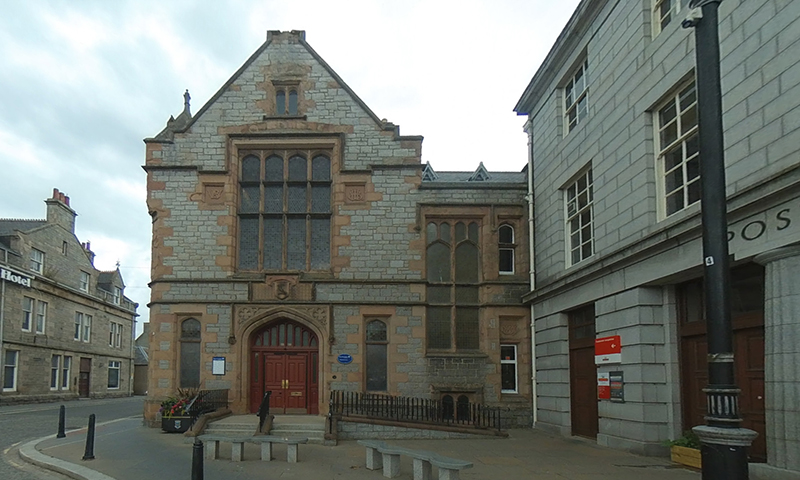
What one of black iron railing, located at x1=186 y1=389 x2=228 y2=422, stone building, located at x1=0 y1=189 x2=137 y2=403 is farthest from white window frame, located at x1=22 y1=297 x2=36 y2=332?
black iron railing, located at x1=186 y1=389 x2=228 y2=422

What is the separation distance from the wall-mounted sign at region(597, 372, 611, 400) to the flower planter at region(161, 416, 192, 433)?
10.1 metres

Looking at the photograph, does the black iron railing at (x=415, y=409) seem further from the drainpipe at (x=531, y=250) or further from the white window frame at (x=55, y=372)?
the white window frame at (x=55, y=372)

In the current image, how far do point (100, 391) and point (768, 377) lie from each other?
147 ft

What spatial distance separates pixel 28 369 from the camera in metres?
35.6

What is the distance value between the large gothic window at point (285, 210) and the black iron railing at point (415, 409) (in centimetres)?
430

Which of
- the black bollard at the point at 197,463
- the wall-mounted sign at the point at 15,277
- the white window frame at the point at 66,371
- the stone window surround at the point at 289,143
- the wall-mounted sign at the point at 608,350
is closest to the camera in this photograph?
the black bollard at the point at 197,463

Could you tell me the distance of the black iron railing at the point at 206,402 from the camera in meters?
17.5

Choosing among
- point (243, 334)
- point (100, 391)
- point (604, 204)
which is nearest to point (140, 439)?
point (243, 334)

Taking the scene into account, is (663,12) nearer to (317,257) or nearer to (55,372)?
(317,257)

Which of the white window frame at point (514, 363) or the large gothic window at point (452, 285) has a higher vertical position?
the large gothic window at point (452, 285)

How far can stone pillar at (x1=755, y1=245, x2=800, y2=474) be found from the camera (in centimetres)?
907

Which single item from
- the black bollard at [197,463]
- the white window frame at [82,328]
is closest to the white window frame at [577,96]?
the black bollard at [197,463]

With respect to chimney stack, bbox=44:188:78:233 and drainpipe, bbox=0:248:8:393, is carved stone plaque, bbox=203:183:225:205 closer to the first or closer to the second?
drainpipe, bbox=0:248:8:393

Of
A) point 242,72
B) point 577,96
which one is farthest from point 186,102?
point 577,96
